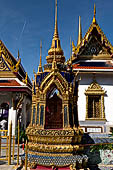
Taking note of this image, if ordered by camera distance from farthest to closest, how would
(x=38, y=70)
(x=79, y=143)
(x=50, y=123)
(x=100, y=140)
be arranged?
(x=50, y=123), (x=38, y=70), (x=100, y=140), (x=79, y=143)

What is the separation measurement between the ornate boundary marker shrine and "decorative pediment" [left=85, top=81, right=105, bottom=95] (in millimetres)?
4365

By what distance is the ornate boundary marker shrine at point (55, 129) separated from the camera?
4.64m

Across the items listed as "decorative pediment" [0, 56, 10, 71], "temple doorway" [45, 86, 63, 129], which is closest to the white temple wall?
"temple doorway" [45, 86, 63, 129]

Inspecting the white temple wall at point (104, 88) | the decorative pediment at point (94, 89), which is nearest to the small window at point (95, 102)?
the decorative pediment at point (94, 89)

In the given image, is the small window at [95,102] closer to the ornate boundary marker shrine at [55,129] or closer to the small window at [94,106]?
the small window at [94,106]

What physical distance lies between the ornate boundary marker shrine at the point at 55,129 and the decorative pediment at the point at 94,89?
14.3ft

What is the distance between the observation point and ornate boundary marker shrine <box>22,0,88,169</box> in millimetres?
4637

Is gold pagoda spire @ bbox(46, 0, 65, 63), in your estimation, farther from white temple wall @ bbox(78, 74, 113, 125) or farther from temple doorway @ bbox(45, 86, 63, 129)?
white temple wall @ bbox(78, 74, 113, 125)

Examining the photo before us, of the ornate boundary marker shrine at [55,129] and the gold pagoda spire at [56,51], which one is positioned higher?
the gold pagoda spire at [56,51]

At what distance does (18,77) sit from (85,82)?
4.17m

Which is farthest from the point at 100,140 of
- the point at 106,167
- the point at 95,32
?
the point at 95,32

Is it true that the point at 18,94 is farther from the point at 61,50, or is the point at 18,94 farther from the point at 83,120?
the point at 61,50

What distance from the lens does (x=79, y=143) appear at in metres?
5.05

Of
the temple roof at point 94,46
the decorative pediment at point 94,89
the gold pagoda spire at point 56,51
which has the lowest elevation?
the decorative pediment at point 94,89
